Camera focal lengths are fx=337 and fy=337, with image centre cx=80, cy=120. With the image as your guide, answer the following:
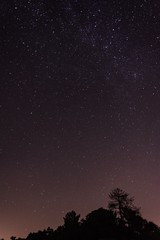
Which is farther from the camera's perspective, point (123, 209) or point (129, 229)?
point (123, 209)

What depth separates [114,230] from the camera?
4109 centimetres

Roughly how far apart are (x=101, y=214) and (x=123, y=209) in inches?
241

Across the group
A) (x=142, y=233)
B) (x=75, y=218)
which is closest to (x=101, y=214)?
(x=75, y=218)

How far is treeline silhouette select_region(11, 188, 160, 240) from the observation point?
40.0 m

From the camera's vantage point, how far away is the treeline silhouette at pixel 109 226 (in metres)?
40.0

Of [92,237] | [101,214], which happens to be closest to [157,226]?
[101,214]

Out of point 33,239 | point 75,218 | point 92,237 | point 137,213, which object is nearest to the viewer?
point 92,237

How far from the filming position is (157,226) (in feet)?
163

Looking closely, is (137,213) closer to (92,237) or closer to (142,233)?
(142,233)

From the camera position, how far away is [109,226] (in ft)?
136

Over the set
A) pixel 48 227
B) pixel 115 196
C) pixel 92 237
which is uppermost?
pixel 115 196

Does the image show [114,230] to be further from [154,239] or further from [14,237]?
[14,237]

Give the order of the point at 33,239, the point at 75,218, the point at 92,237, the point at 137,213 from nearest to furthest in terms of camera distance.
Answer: the point at 92,237, the point at 33,239, the point at 75,218, the point at 137,213

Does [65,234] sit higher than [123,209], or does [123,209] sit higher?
[123,209]
